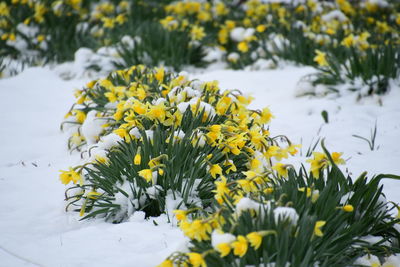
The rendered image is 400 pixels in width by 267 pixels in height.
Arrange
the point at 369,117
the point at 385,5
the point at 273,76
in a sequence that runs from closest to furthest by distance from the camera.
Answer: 1. the point at 369,117
2. the point at 273,76
3. the point at 385,5

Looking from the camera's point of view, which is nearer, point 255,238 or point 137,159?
point 255,238

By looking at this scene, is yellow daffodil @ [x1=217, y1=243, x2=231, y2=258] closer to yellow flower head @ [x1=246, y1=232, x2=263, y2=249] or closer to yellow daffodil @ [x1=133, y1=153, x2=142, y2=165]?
yellow flower head @ [x1=246, y1=232, x2=263, y2=249]

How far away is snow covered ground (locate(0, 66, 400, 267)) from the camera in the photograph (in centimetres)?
196

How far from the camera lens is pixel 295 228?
63.5 inches

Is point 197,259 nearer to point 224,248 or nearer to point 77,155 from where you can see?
point 224,248

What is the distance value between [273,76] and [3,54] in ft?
11.5

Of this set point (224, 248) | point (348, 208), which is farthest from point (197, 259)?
point (348, 208)

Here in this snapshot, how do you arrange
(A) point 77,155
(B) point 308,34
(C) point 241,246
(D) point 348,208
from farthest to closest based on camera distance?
(B) point 308,34 → (A) point 77,155 → (D) point 348,208 → (C) point 241,246

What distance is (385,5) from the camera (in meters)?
5.99

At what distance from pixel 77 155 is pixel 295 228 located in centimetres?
207

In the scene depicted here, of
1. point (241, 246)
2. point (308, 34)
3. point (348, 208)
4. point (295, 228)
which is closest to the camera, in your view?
point (241, 246)

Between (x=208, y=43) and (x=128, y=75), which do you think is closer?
(x=128, y=75)

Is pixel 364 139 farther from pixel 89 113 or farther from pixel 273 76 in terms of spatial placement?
pixel 89 113

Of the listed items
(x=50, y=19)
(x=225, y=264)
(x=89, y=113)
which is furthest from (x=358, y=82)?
(x=50, y=19)
